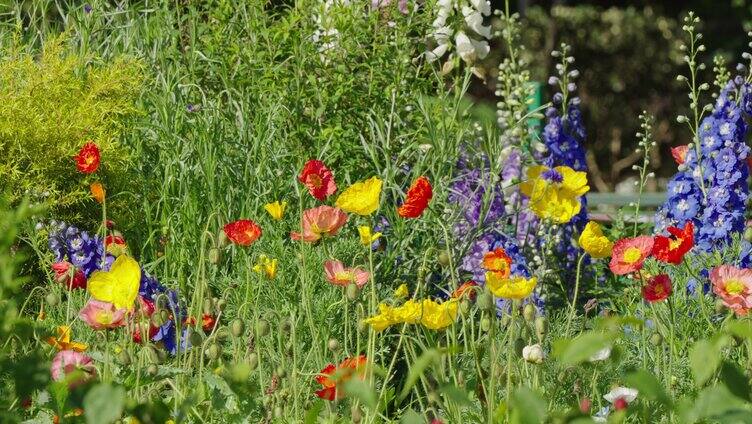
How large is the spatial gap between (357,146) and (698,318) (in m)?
1.31

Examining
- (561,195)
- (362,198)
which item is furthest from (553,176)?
(362,198)

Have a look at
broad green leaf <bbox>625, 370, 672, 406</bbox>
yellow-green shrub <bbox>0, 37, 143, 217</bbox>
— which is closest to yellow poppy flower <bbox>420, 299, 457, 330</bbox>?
broad green leaf <bbox>625, 370, 672, 406</bbox>

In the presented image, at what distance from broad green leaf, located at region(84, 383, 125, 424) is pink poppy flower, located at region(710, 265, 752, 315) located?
1609 millimetres

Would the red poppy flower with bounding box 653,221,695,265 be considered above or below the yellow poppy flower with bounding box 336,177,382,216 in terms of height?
below

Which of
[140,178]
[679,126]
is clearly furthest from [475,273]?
[679,126]

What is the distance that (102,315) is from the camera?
2.26 meters

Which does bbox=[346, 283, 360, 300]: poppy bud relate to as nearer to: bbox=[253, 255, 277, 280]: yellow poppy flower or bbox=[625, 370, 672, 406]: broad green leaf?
bbox=[253, 255, 277, 280]: yellow poppy flower

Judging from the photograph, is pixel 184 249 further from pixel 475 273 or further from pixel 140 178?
pixel 475 273

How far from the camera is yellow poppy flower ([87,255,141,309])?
212cm

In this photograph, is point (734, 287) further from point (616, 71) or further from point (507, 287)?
point (616, 71)

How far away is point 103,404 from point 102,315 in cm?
104

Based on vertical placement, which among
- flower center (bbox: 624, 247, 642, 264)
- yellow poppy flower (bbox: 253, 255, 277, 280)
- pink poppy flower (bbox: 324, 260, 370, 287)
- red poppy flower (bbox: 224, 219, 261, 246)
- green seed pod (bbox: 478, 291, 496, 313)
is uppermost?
green seed pod (bbox: 478, 291, 496, 313)

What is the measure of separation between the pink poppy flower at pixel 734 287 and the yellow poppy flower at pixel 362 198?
74 cm

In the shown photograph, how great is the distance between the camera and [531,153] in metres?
4.16
